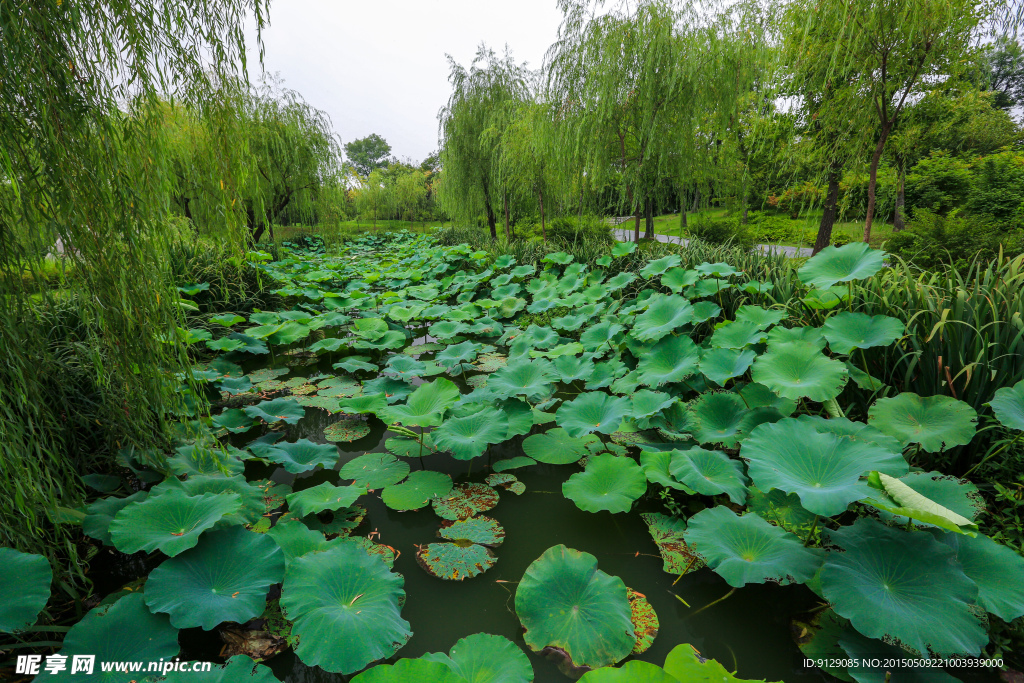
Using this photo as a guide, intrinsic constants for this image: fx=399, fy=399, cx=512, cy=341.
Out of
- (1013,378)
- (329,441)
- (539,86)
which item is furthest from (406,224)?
(1013,378)

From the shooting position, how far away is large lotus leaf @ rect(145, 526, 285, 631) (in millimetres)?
1016

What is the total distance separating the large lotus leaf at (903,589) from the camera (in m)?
0.91

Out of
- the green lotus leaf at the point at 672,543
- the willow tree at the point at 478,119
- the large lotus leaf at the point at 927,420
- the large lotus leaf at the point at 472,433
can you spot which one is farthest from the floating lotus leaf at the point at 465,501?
the willow tree at the point at 478,119

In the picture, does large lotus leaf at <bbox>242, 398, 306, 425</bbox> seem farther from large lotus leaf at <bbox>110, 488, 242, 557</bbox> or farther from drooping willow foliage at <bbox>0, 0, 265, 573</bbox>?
large lotus leaf at <bbox>110, 488, 242, 557</bbox>

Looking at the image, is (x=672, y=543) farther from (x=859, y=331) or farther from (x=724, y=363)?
(x=859, y=331)

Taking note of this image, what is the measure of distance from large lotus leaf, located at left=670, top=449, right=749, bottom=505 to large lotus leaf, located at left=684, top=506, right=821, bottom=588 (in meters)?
0.11

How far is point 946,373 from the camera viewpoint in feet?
5.17

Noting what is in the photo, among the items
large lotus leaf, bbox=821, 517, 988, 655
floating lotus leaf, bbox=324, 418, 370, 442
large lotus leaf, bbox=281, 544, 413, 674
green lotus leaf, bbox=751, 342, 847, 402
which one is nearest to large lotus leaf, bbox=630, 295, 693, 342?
green lotus leaf, bbox=751, 342, 847, 402

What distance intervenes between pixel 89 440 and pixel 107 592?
72 cm

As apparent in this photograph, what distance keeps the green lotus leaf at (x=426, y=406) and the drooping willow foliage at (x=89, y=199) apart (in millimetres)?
893

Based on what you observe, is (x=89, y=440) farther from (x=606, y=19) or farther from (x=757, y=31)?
(x=757, y=31)

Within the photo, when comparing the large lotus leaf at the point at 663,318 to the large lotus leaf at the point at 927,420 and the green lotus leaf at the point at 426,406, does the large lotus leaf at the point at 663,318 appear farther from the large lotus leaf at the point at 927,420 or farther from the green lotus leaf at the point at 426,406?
the green lotus leaf at the point at 426,406

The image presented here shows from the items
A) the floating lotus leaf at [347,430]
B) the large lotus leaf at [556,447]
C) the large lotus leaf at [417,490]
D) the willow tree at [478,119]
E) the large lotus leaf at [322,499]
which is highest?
the willow tree at [478,119]

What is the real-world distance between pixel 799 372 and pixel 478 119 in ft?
27.6
